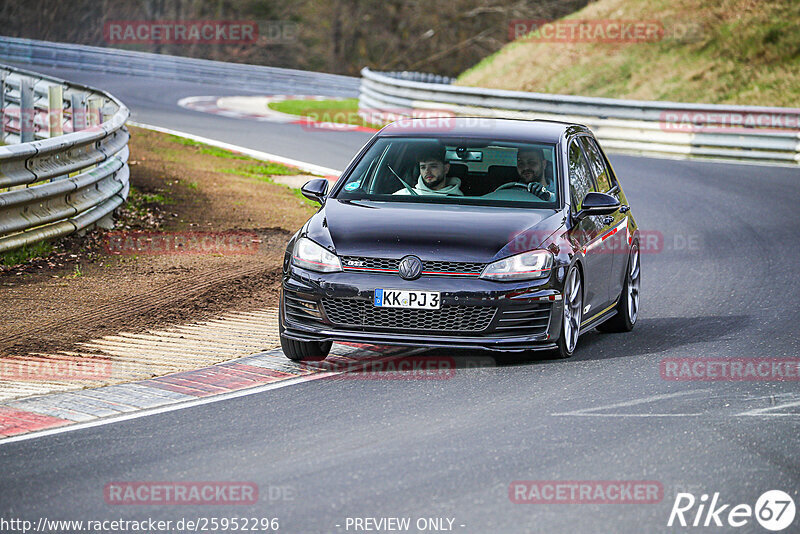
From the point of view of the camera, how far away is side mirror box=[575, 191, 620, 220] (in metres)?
9.45

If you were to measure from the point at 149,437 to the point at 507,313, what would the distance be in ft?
8.65

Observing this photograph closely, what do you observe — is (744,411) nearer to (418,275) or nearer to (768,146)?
(418,275)

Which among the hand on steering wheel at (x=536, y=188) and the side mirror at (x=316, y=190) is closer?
the hand on steering wheel at (x=536, y=188)

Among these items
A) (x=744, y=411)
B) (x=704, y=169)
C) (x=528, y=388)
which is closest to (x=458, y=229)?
(x=528, y=388)

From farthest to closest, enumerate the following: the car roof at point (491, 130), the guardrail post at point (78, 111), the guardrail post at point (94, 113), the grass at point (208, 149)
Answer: the grass at point (208, 149) < the guardrail post at point (78, 111) < the guardrail post at point (94, 113) < the car roof at point (491, 130)

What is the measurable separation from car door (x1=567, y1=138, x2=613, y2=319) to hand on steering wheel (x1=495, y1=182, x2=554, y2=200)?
189 millimetres

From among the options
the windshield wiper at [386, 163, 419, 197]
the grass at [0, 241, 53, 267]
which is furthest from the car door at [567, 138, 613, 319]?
the grass at [0, 241, 53, 267]

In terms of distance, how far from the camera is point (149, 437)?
7059 millimetres

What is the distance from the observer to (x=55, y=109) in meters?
19.6
